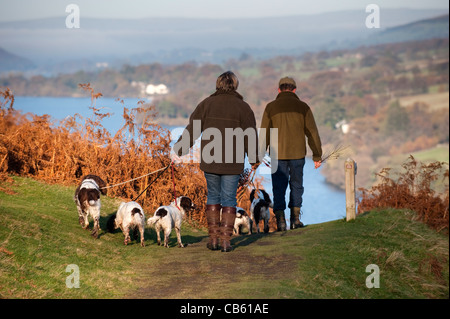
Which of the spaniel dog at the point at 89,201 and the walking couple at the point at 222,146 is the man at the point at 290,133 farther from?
the spaniel dog at the point at 89,201

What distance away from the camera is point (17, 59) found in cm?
17725

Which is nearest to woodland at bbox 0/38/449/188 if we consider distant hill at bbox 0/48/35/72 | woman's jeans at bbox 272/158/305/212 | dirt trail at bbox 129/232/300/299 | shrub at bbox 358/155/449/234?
distant hill at bbox 0/48/35/72

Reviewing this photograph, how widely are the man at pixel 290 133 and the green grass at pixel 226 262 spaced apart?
1044 mm

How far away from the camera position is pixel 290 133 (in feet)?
36.4

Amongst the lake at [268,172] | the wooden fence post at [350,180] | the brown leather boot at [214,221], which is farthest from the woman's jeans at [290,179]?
the brown leather boot at [214,221]

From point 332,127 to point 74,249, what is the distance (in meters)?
109

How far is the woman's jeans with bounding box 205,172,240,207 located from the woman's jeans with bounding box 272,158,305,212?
224 cm

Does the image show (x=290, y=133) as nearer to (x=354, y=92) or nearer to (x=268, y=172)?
(x=268, y=172)

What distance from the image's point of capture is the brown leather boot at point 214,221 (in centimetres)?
934

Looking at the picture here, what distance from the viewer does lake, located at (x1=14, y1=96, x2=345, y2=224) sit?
50.0 feet

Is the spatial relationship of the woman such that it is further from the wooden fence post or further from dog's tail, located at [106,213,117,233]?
the wooden fence post

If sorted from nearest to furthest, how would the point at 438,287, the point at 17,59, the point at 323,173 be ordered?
the point at 438,287 → the point at 323,173 → the point at 17,59
